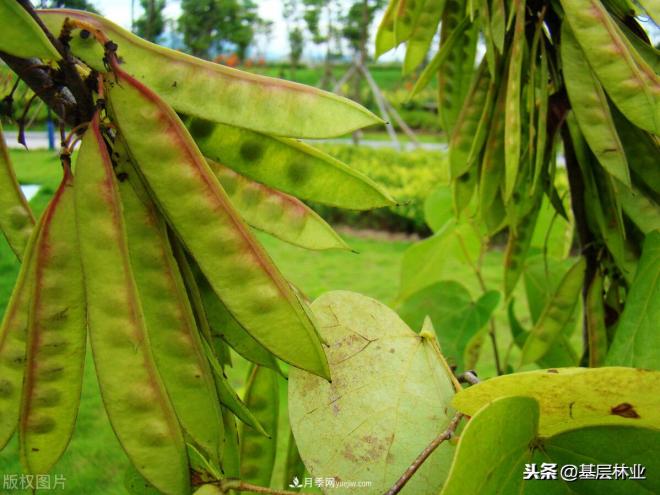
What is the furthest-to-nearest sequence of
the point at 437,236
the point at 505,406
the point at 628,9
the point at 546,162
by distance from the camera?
the point at 437,236 → the point at 546,162 → the point at 628,9 → the point at 505,406

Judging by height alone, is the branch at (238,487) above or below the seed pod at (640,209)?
below

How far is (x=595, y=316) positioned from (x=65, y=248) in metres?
0.76

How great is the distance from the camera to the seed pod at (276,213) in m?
0.65

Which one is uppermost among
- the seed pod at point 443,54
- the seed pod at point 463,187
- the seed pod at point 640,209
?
the seed pod at point 443,54

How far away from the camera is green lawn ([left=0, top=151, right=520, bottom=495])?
1.77 meters

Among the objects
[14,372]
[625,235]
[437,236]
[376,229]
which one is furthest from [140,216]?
[376,229]

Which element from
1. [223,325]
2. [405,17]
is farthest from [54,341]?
[405,17]

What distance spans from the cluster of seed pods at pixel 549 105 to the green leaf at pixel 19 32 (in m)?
0.61

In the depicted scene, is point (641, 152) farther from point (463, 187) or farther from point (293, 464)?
point (293, 464)

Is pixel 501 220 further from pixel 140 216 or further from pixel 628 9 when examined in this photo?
pixel 140 216

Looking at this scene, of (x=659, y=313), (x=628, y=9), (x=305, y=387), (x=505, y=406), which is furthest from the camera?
(x=628, y=9)

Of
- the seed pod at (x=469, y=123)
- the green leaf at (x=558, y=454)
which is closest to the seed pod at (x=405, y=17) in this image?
the seed pod at (x=469, y=123)

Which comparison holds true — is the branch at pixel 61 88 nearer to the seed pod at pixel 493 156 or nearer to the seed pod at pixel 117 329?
Answer: the seed pod at pixel 117 329

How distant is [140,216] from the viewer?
54 cm
